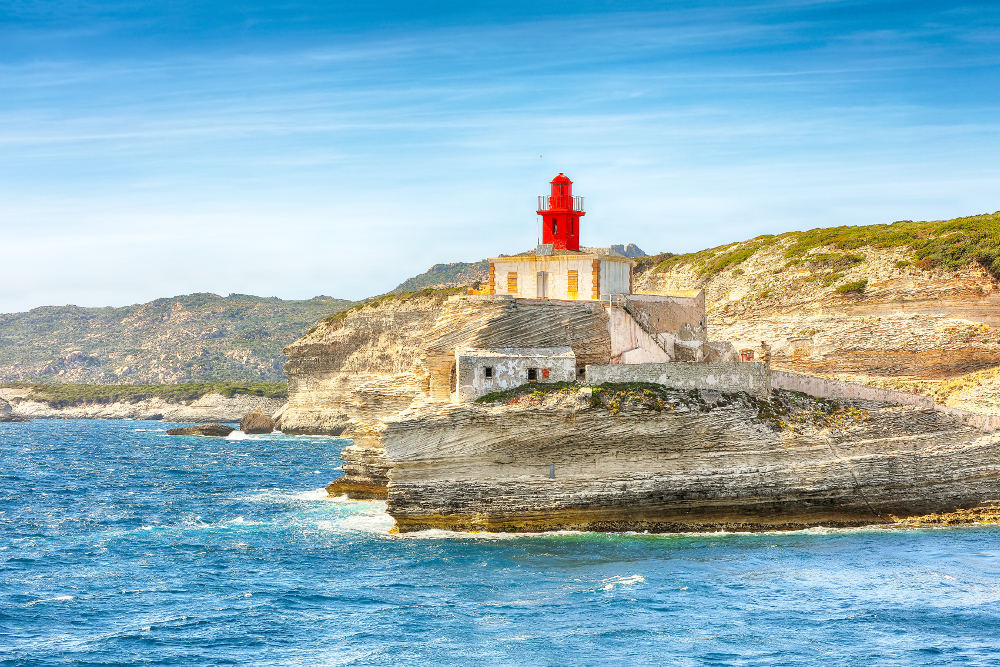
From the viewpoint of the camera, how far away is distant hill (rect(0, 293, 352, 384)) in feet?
528

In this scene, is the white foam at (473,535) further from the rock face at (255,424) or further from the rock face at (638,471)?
the rock face at (255,424)

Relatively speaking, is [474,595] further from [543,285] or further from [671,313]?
[671,313]

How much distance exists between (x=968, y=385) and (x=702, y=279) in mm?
25951

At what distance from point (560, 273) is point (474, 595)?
15.9 m

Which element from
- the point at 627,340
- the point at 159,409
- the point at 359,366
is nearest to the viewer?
Result: the point at 627,340

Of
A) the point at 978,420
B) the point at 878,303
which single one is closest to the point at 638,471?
the point at 978,420

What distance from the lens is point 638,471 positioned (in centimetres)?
2866

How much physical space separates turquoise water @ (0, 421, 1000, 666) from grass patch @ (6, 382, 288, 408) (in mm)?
84982

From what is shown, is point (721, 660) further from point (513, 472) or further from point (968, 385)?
point (968, 385)

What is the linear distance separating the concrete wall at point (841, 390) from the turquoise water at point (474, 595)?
4583 mm

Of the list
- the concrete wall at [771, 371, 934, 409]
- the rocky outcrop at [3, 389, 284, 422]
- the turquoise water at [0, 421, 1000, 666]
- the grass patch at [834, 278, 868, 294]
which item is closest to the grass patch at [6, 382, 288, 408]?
the rocky outcrop at [3, 389, 284, 422]

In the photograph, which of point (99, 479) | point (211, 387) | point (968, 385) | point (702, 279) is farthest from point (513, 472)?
point (211, 387)

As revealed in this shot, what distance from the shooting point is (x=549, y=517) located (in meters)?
28.7

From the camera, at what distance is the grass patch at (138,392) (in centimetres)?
11862
